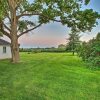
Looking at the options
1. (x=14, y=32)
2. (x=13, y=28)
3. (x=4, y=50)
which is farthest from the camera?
(x=4, y=50)

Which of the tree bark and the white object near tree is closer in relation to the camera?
the tree bark

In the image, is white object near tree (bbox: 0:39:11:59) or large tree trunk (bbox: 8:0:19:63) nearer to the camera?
large tree trunk (bbox: 8:0:19:63)

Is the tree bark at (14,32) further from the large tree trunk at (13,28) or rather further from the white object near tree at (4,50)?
the white object near tree at (4,50)

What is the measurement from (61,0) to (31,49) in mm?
72992

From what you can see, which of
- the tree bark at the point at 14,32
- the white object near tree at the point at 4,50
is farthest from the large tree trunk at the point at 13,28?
the white object near tree at the point at 4,50

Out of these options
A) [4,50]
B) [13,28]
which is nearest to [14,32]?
[13,28]

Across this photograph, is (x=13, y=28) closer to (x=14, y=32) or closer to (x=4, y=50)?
(x=14, y=32)

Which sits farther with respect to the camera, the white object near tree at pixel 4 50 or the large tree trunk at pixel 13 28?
the white object near tree at pixel 4 50

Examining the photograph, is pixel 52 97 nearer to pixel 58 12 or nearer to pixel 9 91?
pixel 9 91

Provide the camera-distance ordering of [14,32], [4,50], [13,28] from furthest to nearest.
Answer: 1. [4,50]
2. [14,32]
3. [13,28]

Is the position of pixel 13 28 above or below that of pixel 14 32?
above

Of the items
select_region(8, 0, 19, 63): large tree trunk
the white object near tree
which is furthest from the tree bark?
the white object near tree

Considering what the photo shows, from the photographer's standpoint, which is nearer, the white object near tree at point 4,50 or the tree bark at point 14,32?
the tree bark at point 14,32

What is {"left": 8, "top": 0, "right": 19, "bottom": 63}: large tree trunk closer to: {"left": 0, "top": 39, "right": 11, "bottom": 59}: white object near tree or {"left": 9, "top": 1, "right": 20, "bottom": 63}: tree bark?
{"left": 9, "top": 1, "right": 20, "bottom": 63}: tree bark
